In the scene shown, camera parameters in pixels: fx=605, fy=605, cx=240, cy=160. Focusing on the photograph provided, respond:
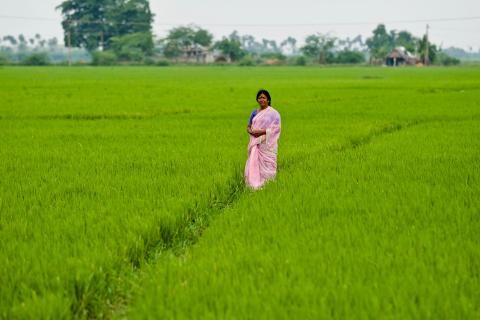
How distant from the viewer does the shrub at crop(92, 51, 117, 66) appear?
72869 mm

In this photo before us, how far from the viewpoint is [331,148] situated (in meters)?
7.94

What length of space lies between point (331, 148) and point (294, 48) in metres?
158

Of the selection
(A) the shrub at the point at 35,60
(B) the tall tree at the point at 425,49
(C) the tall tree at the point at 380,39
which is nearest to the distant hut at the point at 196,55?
(A) the shrub at the point at 35,60

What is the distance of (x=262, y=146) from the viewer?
19.3ft

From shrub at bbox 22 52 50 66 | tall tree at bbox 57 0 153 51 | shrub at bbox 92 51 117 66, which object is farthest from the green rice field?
tall tree at bbox 57 0 153 51

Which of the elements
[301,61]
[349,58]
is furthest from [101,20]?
[349,58]

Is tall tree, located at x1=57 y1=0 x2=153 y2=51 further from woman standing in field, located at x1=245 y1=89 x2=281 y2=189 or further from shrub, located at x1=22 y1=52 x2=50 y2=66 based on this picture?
woman standing in field, located at x1=245 y1=89 x2=281 y2=189

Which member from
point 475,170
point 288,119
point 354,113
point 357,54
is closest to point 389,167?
point 475,170

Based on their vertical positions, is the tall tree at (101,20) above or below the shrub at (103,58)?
above

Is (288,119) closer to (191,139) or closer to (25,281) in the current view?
(191,139)

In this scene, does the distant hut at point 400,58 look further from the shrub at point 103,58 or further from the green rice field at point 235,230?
the green rice field at point 235,230

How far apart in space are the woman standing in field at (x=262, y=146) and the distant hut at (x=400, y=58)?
7990 cm

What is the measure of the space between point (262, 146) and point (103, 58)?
7067 centimetres

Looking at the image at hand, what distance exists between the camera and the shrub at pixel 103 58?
7287cm
